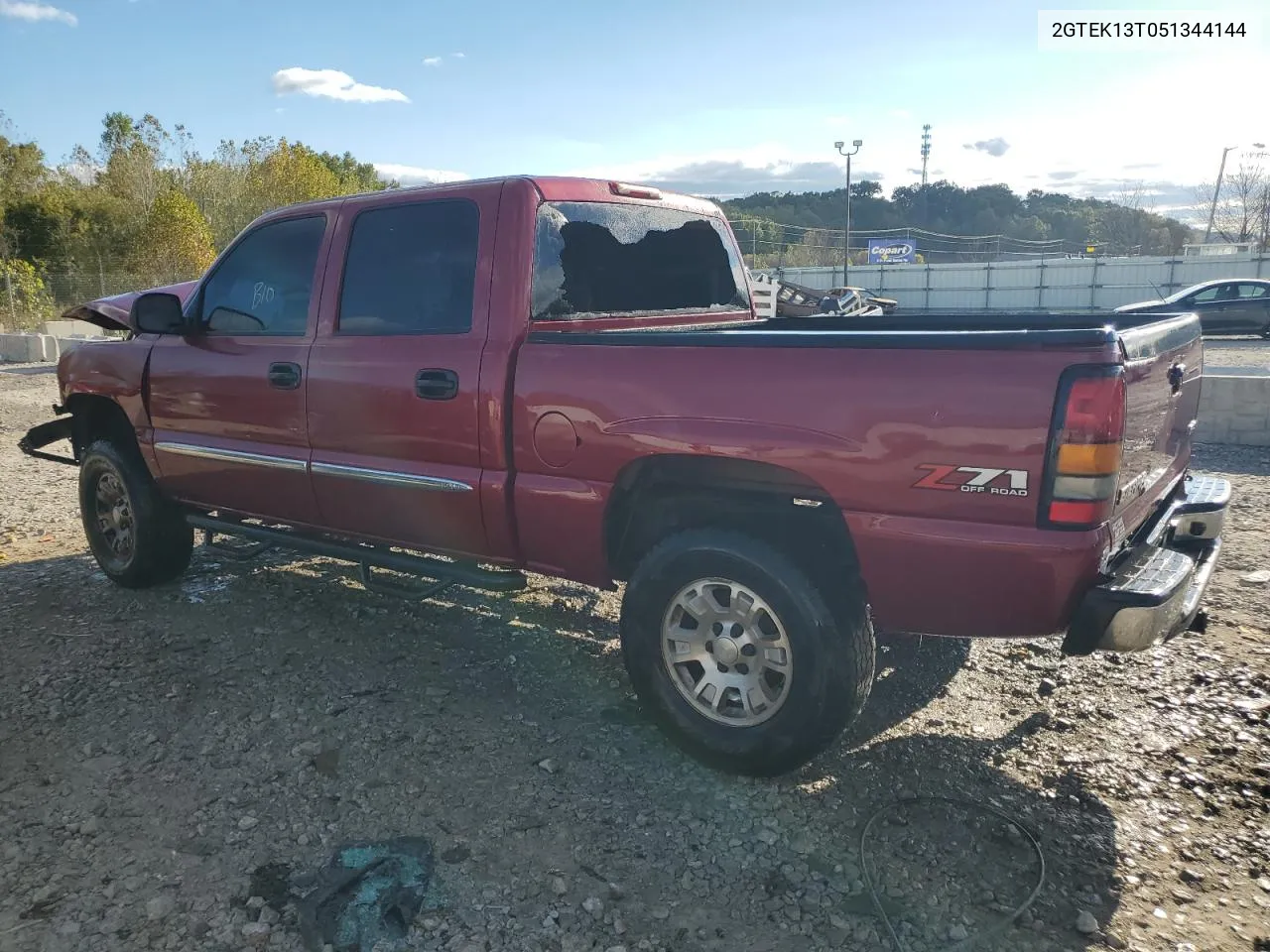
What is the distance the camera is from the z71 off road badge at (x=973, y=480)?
258 cm

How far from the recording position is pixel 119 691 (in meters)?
3.91

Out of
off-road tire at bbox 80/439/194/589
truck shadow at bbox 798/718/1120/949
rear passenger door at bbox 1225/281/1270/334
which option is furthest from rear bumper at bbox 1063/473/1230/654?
rear passenger door at bbox 1225/281/1270/334

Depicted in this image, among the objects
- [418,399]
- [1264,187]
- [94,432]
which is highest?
[1264,187]

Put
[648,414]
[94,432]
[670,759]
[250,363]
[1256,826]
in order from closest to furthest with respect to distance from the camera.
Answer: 1. [1256,826]
2. [648,414]
3. [670,759]
4. [250,363]
5. [94,432]

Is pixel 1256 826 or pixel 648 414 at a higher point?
pixel 648 414

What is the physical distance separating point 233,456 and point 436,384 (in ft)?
4.86

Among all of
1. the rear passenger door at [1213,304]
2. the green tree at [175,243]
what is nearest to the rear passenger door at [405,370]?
the rear passenger door at [1213,304]

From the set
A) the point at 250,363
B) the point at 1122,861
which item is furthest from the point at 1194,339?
the point at 250,363

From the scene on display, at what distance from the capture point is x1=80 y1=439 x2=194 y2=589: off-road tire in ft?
16.5

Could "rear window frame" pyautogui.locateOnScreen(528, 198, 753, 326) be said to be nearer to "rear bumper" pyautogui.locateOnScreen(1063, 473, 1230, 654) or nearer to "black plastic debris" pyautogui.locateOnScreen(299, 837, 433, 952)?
"black plastic debris" pyautogui.locateOnScreen(299, 837, 433, 952)

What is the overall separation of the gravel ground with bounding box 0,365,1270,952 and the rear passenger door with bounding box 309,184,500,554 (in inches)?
31.5

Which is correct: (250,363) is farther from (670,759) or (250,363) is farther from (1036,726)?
(1036,726)

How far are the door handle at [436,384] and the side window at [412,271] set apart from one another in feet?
0.60

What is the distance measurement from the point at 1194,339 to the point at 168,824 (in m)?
4.20
